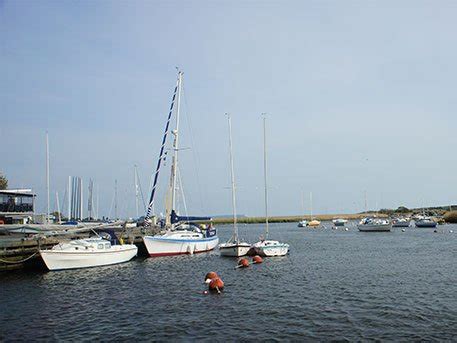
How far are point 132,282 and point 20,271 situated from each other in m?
11.3

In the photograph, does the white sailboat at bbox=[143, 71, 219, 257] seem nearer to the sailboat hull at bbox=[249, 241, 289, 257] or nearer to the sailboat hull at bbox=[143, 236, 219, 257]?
the sailboat hull at bbox=[143, 236, 219, 257]

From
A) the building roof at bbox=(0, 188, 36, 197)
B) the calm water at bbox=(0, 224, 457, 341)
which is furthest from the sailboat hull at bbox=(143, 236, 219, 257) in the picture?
the building roof at bbox=(0, 188, 36, 197)

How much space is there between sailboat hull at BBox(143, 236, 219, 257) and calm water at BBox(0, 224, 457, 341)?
690cm

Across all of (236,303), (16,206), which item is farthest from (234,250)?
(16,206)

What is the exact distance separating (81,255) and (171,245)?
43.7 ft

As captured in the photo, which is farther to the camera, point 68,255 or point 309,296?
point 68,255

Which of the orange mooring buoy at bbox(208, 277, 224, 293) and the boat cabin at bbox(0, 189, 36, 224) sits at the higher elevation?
the boat cabin at bbox(0, 189, 36, 224)

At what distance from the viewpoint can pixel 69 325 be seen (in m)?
20.1

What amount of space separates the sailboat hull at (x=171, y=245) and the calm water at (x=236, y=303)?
6.90 meters

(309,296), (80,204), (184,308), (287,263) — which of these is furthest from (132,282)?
(80,204)

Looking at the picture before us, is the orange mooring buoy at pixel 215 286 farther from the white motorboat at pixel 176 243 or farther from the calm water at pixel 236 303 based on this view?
the white motorboat at pixel 176 243

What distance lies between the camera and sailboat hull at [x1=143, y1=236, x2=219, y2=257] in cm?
4719

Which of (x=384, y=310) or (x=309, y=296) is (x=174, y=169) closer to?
(x=309, y=296)

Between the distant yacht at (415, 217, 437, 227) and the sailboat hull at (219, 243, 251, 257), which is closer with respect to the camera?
the sailboat hull at (219, 243, 251, 257)
